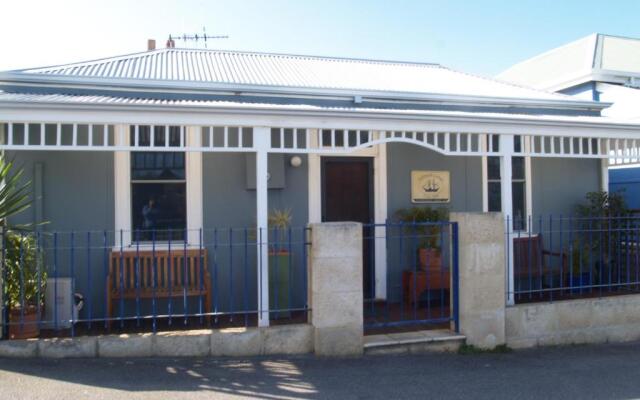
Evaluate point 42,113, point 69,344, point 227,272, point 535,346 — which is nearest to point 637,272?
point 535,346

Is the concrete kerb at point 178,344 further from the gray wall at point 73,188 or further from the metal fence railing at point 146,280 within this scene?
the gray wall at point 73,188

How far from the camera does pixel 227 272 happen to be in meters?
7.62

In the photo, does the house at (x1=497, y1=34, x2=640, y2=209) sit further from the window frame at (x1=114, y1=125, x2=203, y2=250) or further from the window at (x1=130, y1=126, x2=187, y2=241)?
the window at (x1=130, y1=126, x2=187, y2=241)

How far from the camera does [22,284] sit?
5680 millimetres

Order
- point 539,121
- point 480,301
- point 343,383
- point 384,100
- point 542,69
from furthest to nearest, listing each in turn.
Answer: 1. point 542,69
2. point 384,100
3. point 539,121
4. point 480,301
5. point 343,383

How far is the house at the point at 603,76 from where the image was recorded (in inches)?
448

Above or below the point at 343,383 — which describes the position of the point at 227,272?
above

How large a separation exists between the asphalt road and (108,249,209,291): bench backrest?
1.57 metres

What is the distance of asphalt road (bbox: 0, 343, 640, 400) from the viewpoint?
4.90m

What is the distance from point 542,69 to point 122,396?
13.4 m

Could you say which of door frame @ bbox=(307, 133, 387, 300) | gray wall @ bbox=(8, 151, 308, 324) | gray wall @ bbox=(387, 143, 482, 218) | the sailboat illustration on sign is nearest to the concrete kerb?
gray wall @ bbox=(8, 151, 308, 324)

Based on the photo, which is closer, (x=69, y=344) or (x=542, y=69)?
(x=69, y=344)

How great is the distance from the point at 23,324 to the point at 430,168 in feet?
19.3

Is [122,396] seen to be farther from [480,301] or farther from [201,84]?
[201,84]
